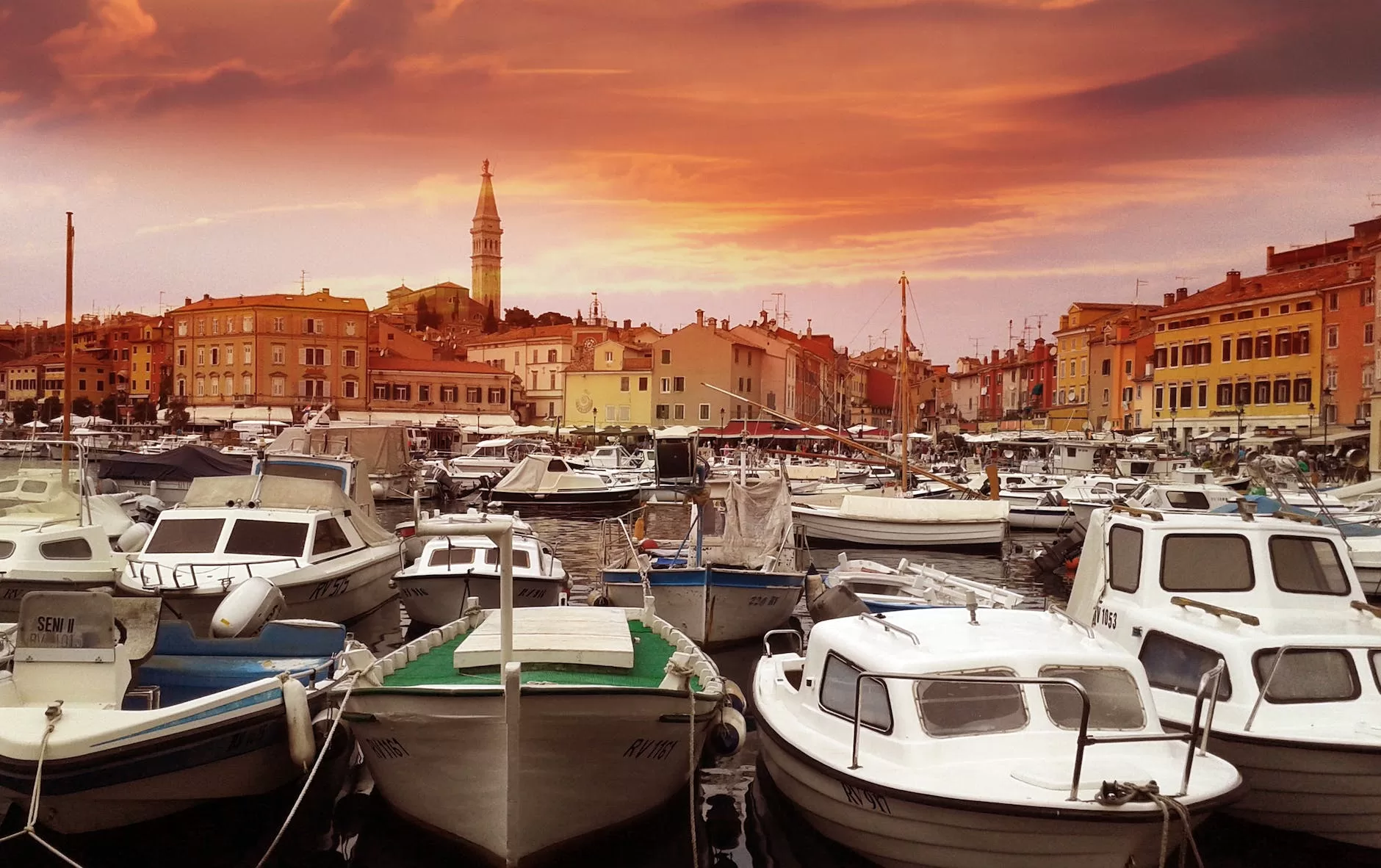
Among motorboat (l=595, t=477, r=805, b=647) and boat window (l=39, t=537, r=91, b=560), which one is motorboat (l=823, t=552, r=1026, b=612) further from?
boat window (l=39, t=537, r=91, b=560)

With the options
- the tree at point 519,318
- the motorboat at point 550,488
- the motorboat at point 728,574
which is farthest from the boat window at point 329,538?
the tree at point 519,318

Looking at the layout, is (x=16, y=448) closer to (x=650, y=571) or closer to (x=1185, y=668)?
(x=650, y=571)

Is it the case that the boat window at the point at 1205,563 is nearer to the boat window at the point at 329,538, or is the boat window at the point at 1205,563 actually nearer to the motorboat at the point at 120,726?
the motorboat at the point at 120,726

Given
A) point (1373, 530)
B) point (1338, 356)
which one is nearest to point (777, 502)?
point (1373, 530)

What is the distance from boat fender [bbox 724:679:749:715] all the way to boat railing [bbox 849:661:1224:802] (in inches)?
54.4

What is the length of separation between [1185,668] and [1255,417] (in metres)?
63.2

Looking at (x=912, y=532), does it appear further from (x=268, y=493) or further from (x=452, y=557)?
(x=268, y=493)

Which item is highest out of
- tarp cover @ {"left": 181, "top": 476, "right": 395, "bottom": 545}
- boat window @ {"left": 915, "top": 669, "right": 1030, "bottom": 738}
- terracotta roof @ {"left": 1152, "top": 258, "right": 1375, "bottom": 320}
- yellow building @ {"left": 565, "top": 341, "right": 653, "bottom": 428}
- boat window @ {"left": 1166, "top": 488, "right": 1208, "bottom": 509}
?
terracotta roof @ {"left": 1152, "top": 258, "right": 1375, "bottom": 320}

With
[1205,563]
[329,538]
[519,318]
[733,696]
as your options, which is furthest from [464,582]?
[519,318]

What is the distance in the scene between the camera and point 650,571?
59.4 ft

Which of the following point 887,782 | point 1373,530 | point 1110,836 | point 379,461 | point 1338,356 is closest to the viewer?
point 1110,836

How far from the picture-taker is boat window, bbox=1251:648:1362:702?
10.1 meters

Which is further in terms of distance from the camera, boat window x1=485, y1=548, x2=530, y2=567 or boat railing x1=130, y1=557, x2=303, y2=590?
boat window x1=485, y1=548, x2=530, y2=567

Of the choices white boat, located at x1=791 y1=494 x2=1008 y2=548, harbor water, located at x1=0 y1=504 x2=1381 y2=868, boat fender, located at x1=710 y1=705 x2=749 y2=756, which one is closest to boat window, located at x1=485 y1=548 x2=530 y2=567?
harbor water, located at x1=0 y1=504 x2=1381 y2=868
